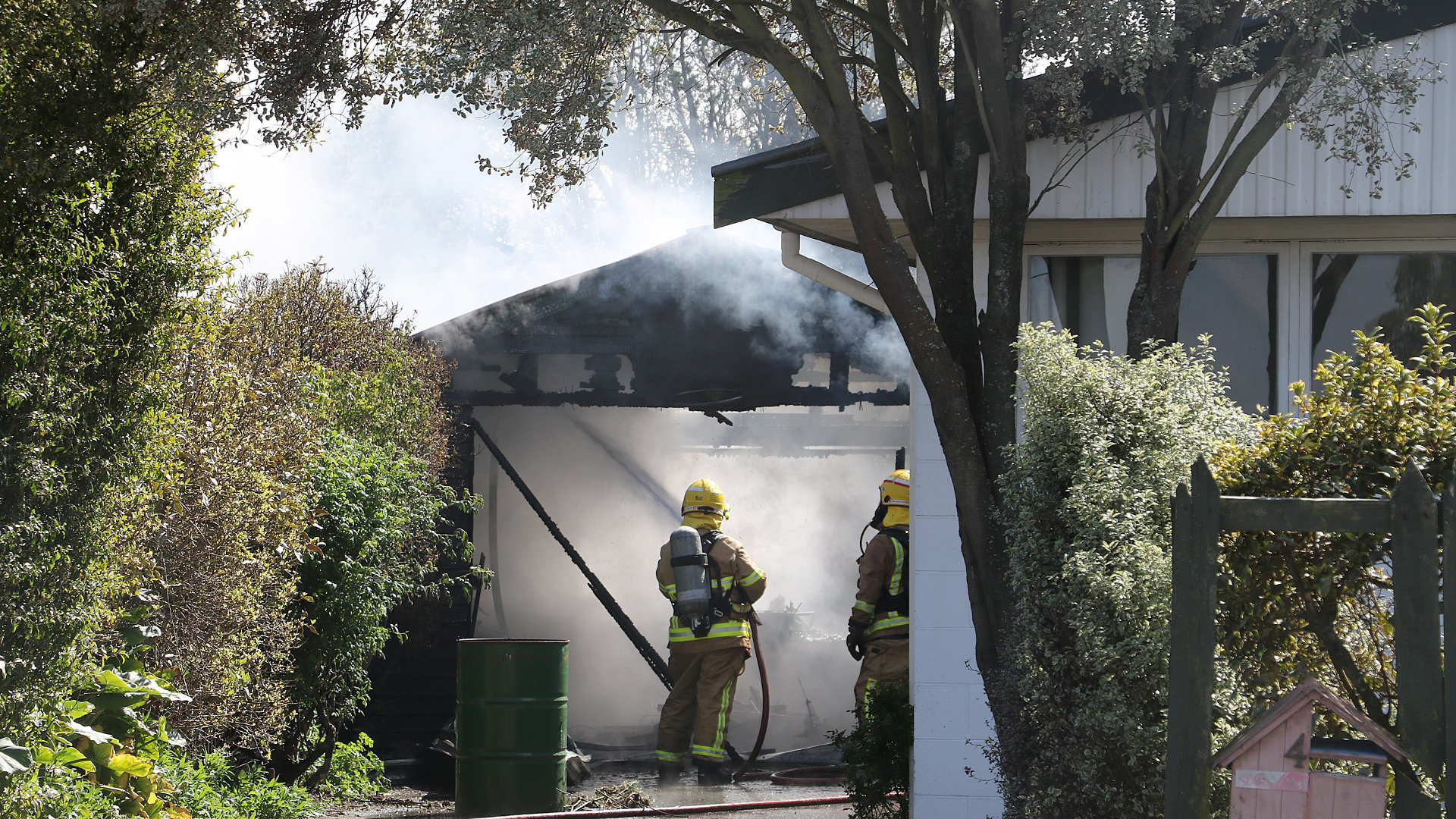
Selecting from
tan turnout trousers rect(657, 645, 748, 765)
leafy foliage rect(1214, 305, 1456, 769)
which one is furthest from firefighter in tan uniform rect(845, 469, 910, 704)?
leafy foliage rect(1214, 305, 1456, 769)

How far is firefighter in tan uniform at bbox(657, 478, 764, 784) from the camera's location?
8953 millimetres

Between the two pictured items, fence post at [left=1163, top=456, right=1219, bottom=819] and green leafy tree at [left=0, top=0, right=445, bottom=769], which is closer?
fence post at [left=1163, top=456, right=1219, bottom=819]

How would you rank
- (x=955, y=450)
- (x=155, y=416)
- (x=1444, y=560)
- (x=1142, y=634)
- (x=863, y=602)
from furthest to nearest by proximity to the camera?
(x=863, y=602) < (x=955, y=450) < (x=155, y=416) < (x=1142, y=634) < (x=1444, y=560)

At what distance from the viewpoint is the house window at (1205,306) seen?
5469mm

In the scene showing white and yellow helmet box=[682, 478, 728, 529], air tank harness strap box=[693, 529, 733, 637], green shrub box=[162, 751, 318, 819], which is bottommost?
green shrub box=[162, 751, 318, 819]

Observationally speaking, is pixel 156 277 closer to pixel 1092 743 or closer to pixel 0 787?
pixel 0 787

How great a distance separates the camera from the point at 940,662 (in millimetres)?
5262

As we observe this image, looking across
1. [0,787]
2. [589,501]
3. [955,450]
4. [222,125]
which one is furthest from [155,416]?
[589,501]

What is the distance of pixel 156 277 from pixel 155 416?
431 millimetres

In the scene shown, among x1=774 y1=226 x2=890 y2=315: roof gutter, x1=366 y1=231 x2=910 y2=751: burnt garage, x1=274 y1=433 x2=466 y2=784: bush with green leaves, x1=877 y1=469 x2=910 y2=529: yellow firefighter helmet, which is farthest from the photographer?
x1=366 y1=231 x2=910 y2=751: burnt garage

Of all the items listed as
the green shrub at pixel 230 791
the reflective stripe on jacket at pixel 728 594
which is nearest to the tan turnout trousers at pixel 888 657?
the reflective stripe on jacket at pixel 728 594

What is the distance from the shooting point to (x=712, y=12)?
5.03m

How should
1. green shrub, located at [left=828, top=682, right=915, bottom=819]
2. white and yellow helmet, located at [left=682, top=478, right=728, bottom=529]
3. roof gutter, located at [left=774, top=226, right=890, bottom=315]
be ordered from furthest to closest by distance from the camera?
white and yellow helmet, located at [left=682, top=478, right=728, bottom=529] → roof gutter, located at [left=774, top=226, right=890, bottom=315] → green shrub, located at [left=828, top=682, right=915, bottom=819]

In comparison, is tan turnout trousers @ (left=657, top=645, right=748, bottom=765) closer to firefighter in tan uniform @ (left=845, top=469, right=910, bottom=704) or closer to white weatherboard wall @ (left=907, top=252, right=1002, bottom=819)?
firefighter in tan uniform @ (left=845, top=469, right=910, bottom=704)
